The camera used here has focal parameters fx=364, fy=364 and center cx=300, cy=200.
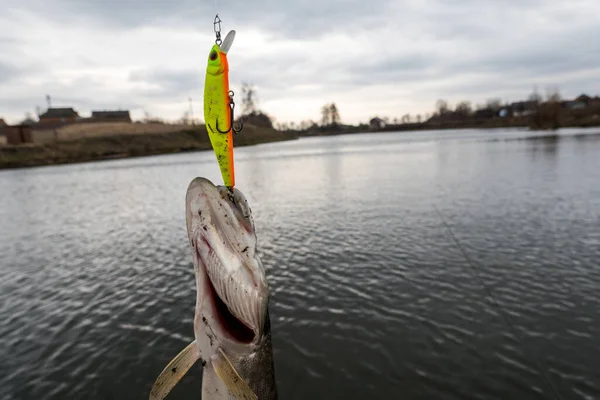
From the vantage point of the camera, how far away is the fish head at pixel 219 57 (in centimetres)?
238

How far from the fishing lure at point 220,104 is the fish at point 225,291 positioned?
253 mm

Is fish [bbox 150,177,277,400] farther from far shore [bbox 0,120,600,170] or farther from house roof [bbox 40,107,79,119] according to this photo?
house roof [bbox 40,107,79,119]

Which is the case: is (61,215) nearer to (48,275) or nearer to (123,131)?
(48,275)

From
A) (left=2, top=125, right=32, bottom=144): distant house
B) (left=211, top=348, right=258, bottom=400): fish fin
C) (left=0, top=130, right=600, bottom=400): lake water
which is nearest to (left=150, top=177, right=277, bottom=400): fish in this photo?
(left=211, top=348, right=258, bottom=400): fish fin

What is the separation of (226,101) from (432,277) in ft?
32.4

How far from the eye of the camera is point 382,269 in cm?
1166

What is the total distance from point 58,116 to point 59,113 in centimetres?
127

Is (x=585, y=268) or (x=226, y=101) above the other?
(x=226, y=101)

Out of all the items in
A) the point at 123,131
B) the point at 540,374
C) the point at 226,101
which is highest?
the point at 123,131

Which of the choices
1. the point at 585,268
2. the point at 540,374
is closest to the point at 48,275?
the point at 540,374

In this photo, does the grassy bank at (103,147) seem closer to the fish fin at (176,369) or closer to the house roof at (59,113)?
the house roof at (59,113)

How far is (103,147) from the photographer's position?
263ft

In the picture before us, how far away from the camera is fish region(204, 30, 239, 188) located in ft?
7.96

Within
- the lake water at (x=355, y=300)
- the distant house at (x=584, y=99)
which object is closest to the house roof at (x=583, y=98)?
the distant house at (x=584, y=99)
